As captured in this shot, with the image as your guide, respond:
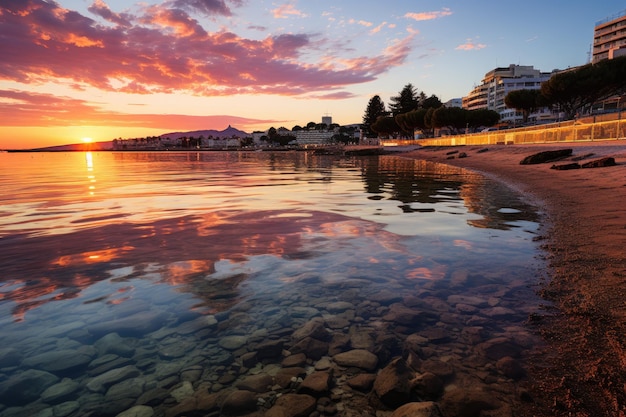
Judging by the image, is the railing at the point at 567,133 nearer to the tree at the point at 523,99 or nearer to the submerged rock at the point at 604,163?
the submerged rock at the point at 604,163

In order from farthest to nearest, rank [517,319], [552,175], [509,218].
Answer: [552,175]
[509,218]
[517,319]

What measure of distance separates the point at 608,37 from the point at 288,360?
16689 centimetres

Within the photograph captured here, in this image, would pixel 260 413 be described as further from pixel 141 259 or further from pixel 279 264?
pixel 141 259

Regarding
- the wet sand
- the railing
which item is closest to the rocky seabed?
the wet sand

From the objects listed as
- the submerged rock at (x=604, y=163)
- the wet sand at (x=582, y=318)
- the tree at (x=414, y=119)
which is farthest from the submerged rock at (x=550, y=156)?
the tree at (x=414, y=119)

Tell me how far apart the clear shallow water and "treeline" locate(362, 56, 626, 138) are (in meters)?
65.0

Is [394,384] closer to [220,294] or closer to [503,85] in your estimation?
[220,294]

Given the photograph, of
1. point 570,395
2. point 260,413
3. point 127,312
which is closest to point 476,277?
point 570,395

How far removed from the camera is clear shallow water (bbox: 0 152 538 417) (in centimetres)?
377

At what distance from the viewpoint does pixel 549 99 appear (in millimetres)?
68188

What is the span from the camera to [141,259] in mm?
7645

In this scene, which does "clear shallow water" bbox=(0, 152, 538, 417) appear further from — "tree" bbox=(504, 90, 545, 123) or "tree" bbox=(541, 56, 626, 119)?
"tree" bbox=(504, 90, 545, 123)

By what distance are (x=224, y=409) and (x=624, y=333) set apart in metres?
4.18

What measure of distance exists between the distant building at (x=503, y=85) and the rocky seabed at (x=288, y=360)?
16297cm
